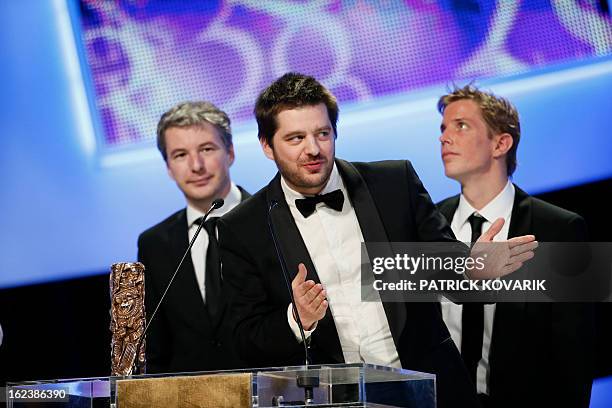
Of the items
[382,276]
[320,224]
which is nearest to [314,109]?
[320,224]

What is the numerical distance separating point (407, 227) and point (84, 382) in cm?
199

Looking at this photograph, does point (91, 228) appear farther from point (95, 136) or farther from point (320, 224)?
point (320, 224)

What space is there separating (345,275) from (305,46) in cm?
148

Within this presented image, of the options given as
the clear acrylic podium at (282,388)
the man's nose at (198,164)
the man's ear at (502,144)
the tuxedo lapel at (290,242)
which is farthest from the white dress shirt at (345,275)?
the clear acrylic podium at (282,388)

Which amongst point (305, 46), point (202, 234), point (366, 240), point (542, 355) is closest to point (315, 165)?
point (366, 240)

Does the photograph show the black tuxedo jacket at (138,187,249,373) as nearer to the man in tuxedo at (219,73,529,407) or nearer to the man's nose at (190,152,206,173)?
the man's nose at (190,152,206,173)

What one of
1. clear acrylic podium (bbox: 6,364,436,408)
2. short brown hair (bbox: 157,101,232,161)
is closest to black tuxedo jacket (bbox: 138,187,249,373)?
short brown hair (bbox: 157,101,232,161)

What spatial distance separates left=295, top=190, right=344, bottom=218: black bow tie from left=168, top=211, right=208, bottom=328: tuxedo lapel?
39.8 inches

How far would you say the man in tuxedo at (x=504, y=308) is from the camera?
16.8ft

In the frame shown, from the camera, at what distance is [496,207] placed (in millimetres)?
5340

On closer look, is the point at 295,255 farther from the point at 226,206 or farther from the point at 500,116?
the point at 500,116

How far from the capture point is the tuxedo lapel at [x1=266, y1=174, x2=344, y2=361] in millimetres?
4742

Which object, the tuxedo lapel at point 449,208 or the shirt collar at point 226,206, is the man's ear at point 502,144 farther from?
the shirt collar at point 226,206

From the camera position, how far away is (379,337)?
15.9ft
